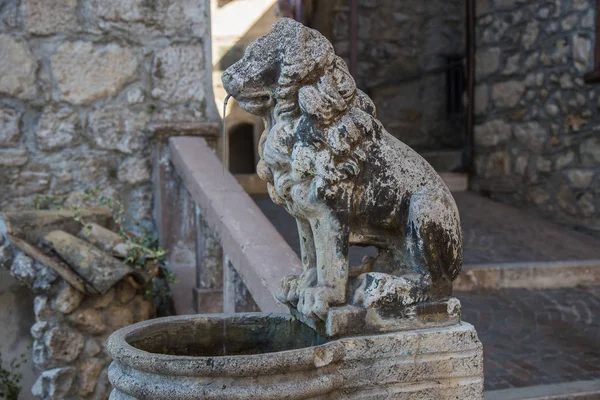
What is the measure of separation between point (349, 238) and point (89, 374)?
2.42 metres

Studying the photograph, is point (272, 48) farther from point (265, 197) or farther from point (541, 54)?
point (541, 54)

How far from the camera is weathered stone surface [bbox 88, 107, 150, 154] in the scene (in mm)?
4750

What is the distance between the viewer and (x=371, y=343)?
6.57 ft

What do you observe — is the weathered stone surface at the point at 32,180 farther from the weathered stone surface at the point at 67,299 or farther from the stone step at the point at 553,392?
the stone step at the point at 553,392

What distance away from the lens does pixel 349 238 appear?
2123 millimetres

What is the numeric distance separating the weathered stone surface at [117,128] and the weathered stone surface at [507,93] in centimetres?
399

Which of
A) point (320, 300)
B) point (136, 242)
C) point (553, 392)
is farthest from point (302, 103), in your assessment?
point (136, 242)

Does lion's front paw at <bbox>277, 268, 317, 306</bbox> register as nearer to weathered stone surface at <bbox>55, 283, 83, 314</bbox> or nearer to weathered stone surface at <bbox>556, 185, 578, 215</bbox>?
weathered stone surface at <bbox>55, 283, 83, 314</bbox>

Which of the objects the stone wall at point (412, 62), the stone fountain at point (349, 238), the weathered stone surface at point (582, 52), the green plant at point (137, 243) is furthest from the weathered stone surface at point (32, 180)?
the stone wall at point (412, 62)

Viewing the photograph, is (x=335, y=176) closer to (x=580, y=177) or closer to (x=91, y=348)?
(x=91, y=348)

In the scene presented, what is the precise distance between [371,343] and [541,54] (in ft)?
17.8

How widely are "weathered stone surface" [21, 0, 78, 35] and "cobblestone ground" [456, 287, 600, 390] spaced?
10.7 ft

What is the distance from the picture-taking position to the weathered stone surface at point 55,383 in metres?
3.82

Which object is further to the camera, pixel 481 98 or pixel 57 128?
pixel 481 98
